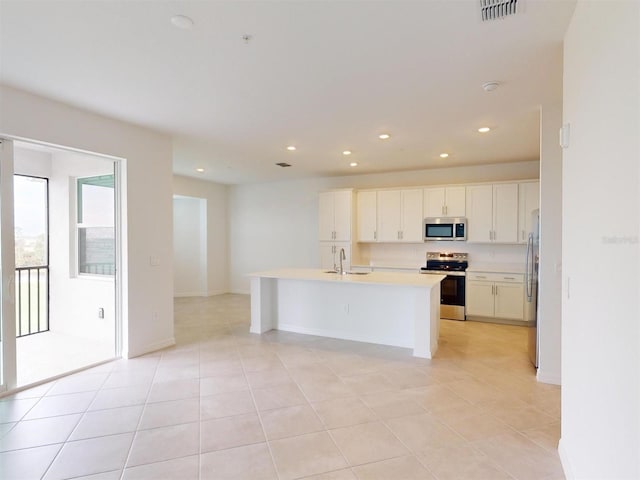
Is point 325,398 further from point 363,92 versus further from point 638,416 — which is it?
point 363,92

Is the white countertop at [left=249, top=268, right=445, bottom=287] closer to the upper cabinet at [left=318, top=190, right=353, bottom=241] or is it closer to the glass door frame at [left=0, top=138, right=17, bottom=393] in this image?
the upper cabinet at [left=318, top=190, right=353, bottom=241]

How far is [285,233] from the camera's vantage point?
789 centimetres

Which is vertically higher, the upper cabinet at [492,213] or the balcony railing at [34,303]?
the upper cabinet at [492,213]

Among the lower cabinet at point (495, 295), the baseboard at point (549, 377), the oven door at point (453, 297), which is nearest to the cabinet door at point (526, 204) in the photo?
the lower cabinet at point (495, 295)

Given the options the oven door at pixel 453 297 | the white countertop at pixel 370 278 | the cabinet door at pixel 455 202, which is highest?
the cabinet door at pixel 455 202

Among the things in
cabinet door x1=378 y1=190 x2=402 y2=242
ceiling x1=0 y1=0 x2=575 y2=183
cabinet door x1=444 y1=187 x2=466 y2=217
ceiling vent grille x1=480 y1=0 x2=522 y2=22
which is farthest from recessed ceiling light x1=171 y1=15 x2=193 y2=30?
cabinet door x1=444 y1=187 x2=466 y2=217

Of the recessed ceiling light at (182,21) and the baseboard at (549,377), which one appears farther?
the baseboard at (549,377)

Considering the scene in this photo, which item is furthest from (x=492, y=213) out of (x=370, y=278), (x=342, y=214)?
(x=370, y=278)

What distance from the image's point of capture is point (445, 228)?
6059mm

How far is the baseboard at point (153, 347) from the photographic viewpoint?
3.98m

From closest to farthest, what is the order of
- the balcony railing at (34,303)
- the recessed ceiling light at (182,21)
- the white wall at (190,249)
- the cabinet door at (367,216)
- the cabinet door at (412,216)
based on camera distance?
the recessed ceiling light at (182,21)
the balcony railing at (34,303)
the cabinet door at (412,216)
the cabinet door at (367,216)
the white wall at (190,249)

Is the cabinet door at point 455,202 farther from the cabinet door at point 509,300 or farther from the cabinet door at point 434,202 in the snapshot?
the cabinet door at point 509,300

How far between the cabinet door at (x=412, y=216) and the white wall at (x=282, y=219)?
425mm

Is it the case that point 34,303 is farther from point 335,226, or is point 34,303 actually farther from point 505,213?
point 505,213
